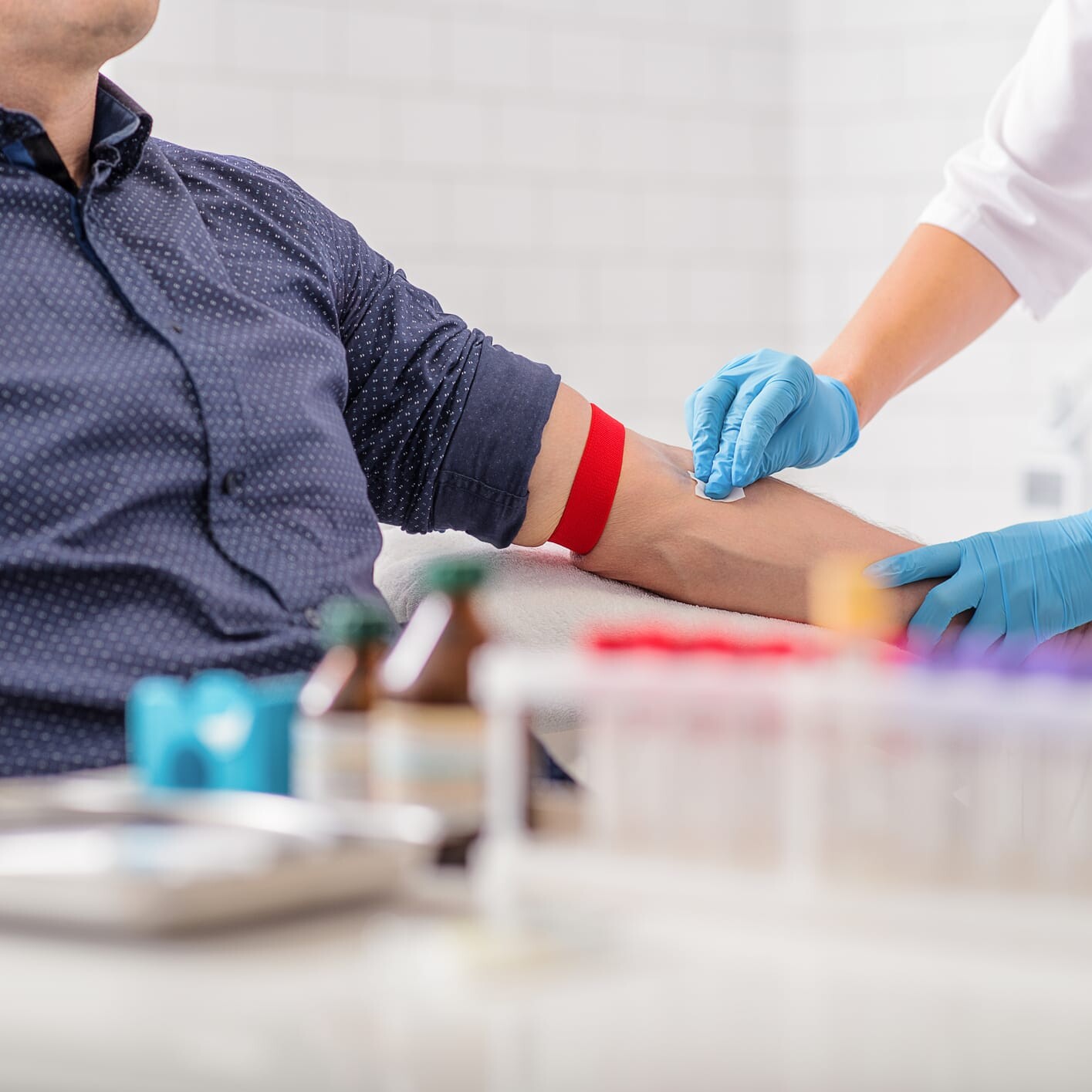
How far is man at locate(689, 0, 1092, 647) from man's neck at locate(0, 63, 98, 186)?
0.74 m

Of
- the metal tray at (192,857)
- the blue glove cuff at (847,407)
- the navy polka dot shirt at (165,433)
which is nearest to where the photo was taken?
the metal tray at (192,857)

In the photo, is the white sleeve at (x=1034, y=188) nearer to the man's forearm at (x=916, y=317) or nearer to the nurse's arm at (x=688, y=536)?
the man's forearm at (x=916, y=317)

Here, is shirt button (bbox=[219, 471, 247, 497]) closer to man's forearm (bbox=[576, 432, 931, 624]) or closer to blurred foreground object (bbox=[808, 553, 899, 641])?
man's forearm (bbox=[576, 432, 931, 624])

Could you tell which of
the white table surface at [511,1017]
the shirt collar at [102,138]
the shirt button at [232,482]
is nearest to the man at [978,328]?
the shirt button at [232,482]

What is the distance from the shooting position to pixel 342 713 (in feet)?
2.28

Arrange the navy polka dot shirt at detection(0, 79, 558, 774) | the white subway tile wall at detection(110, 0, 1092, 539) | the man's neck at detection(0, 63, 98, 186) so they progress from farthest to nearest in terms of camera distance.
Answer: the white subway tile wall at detection(110, 0, 1092, 539) < the man's neck at detection(0, 63, 98, 186) < the navy polka dot shirt at detection(0, 79, 558, 774)

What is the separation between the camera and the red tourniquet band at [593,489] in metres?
1.53

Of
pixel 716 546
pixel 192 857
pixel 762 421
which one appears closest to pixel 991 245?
pixel 762 421

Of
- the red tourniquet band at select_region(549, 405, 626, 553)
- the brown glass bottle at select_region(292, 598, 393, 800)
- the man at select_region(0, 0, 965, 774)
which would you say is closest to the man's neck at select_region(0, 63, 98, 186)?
the man at select_region(0, 0, 965, 774)

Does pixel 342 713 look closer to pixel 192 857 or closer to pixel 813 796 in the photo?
pixel 192 857

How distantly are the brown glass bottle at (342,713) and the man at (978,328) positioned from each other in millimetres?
895

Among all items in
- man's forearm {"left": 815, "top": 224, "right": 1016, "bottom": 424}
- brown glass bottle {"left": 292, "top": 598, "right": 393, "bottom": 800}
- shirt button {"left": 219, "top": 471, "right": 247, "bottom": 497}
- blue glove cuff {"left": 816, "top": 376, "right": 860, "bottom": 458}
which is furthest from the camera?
man's forearm {"left": 815, "top": 224, "right": 1016, "bottom": 424}

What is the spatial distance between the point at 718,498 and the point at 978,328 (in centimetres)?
67

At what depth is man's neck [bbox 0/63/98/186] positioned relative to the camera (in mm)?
1370
